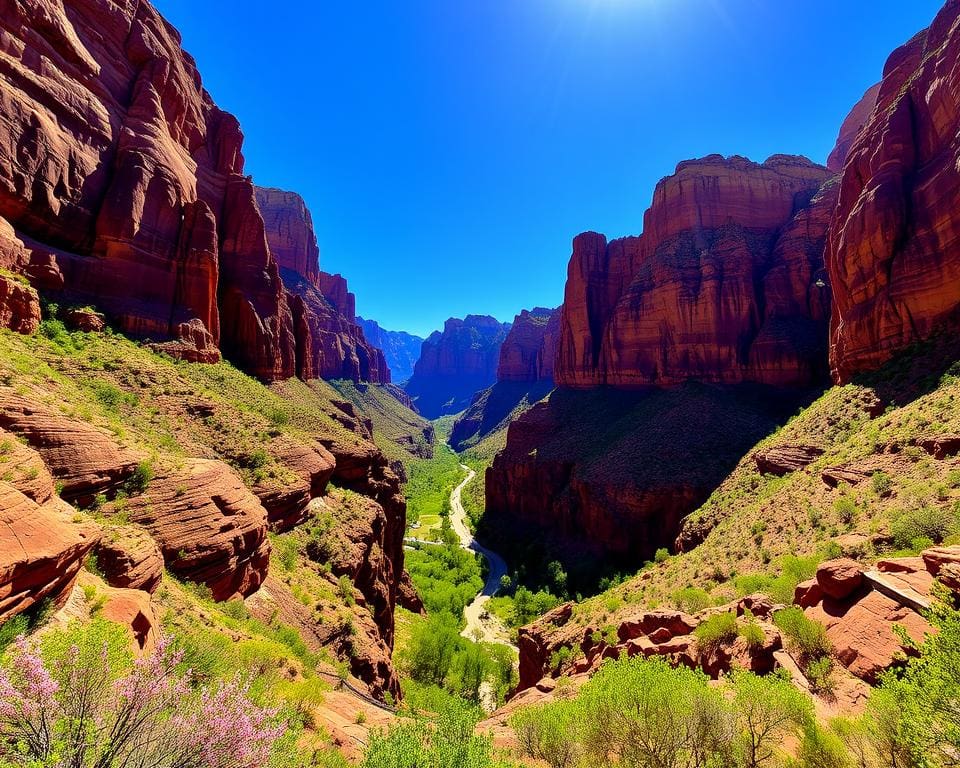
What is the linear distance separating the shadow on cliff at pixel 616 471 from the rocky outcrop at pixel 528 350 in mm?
74162

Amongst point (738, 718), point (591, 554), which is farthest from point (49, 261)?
point (591, 554)

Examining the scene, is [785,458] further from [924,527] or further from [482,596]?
[482,596]

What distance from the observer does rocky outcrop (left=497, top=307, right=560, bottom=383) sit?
13025cm

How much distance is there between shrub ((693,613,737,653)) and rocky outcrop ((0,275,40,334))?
28231mm

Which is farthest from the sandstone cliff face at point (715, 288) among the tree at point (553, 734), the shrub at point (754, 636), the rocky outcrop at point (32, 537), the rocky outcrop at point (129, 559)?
the rocky outcrop at point (32, 537)

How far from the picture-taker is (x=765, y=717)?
19.3 ft

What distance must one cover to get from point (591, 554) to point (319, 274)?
12557 cm

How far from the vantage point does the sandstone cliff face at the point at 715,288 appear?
45.9 metres

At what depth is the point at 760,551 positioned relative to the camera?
1681 centimetres

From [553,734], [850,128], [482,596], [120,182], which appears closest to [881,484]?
[553,734]

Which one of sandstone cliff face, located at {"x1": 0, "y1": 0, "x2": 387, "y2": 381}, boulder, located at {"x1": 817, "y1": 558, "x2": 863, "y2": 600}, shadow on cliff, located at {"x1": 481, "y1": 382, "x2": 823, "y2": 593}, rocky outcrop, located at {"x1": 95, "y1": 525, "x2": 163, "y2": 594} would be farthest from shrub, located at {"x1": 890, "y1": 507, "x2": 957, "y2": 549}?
sandstone cliff face, located at {"x1": 0, "y1": 0, "x2": 387, "y2": 381}

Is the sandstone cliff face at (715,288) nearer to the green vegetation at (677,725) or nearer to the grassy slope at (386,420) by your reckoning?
the grassy slope at (386,420)

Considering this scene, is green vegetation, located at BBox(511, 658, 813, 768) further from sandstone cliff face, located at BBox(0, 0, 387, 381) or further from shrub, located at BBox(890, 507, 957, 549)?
sandstone cliff face, located at BBox(0, 0, 387, 381)

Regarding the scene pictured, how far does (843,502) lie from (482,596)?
29.2 meters
